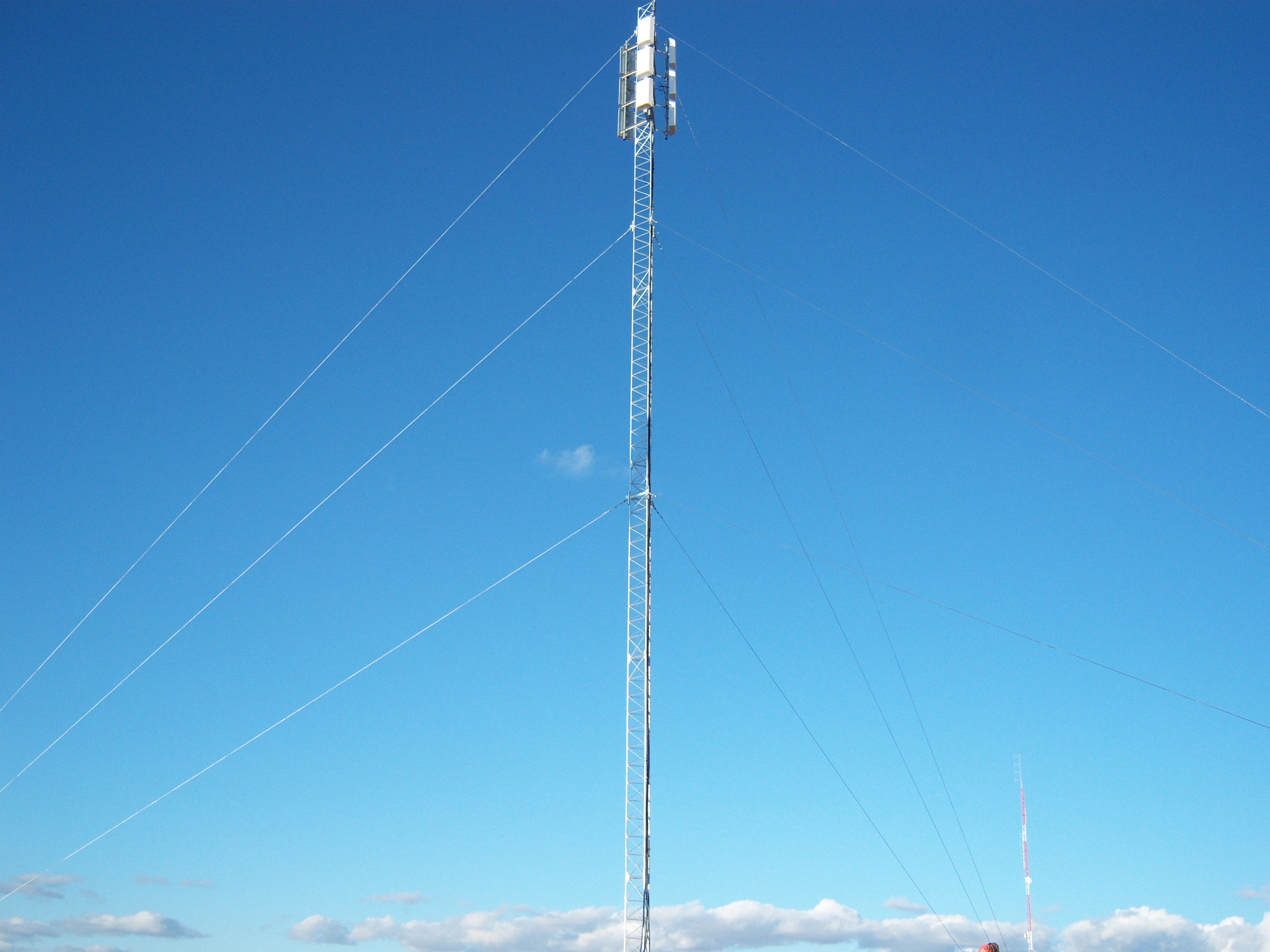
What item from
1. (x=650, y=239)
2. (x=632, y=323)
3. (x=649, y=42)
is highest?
(x=649, y=42)

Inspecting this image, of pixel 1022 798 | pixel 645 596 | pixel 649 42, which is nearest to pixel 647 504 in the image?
pixel 645 596

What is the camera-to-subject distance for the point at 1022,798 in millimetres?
40094

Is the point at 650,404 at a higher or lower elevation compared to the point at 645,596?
higher

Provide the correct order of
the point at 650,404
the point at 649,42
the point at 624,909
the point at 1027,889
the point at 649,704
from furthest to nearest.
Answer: the point at 1027,889 → the point at 649,42 → the point at 650,404 → the point at 649,704 → the point at 624,909

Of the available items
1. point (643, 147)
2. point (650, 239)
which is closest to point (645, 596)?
point (650, 239)

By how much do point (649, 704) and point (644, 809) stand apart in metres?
2.63

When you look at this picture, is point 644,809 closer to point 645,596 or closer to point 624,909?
point 624,909

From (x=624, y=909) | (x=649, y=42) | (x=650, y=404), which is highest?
(x=649, y=42)

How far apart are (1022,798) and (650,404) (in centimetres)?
1956

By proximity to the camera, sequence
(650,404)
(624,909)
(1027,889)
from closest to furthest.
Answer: (624,909) → (650,404) → (1027,889)

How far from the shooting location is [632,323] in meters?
33.8

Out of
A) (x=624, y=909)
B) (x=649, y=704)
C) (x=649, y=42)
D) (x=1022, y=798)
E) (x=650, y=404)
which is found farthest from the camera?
(x=1022, y=798)

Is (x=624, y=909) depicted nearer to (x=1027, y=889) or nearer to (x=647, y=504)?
(x=647, y=504)

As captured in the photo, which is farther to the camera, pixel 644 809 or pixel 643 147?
pixel 643 147
